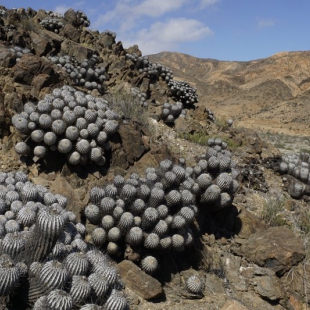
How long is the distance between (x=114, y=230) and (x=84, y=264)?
1362mm

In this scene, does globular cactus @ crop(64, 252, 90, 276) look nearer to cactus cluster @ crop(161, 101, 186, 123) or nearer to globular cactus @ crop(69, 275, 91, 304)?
globular cactus @ crop(69, 275, 91, 304)

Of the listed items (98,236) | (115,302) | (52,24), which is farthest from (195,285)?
(52,24)

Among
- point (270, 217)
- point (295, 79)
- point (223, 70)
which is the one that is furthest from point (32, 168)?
point (223, 70)

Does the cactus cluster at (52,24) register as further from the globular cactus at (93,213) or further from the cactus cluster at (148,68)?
the globular cactus at (93,213)

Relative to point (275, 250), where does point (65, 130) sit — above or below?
above

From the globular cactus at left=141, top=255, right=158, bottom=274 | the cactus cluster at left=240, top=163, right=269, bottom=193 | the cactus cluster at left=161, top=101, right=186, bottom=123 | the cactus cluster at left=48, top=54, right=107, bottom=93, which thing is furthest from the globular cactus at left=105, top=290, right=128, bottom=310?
the cactus cluster at left=48, top=54, right=107, bottom=93

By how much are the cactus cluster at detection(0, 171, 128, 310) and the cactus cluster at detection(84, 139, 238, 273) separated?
72 centimetres

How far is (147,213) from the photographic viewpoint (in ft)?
16.1

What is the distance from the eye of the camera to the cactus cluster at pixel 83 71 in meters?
11.2

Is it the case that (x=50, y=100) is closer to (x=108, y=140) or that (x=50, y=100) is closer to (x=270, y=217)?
(x=108, y=140)

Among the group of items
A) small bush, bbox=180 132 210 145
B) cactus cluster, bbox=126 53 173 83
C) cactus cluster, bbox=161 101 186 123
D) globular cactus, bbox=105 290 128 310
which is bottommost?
globular cactus, bbox=105 290 128 310

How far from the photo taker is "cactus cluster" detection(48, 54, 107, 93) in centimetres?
1116

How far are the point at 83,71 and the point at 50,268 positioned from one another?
30.9ft

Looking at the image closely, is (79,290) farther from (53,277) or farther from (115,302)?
(115,302)
